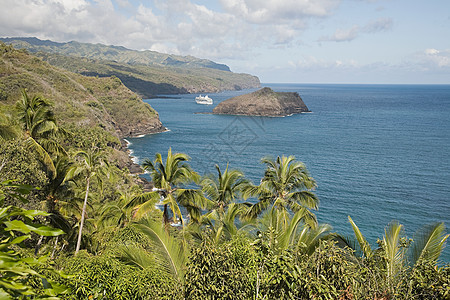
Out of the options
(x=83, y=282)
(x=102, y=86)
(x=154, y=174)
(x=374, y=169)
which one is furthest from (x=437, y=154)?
(x=102, y=86)

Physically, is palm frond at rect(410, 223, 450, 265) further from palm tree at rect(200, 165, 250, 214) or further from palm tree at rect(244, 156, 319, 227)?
palm tree at rect(200, 165, 250, 214)

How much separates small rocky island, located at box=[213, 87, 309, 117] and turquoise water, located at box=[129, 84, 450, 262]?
6821mm

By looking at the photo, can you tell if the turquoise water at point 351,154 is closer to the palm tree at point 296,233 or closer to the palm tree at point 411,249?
the palm tree at point 411,249

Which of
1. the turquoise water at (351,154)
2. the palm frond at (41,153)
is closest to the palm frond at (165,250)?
the palm frond at (41,153)

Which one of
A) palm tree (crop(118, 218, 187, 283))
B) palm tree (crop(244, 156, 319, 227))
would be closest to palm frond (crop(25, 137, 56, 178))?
palm tree (crop(118, 218, 187, 283))

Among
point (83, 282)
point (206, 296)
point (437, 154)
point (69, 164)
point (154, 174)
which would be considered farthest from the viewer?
point (437, 154)

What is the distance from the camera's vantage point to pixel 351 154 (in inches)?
2719

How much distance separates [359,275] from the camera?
763cm

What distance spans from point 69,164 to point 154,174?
5695 mm

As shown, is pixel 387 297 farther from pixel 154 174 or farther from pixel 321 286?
pixel 154 174

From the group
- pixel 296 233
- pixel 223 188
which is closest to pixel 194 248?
pixel 296 233

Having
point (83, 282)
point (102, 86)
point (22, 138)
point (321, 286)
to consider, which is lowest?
point (83, 282)

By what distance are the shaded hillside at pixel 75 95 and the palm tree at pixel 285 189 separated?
28800 millimetres

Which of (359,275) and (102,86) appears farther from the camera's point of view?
(102,86)
